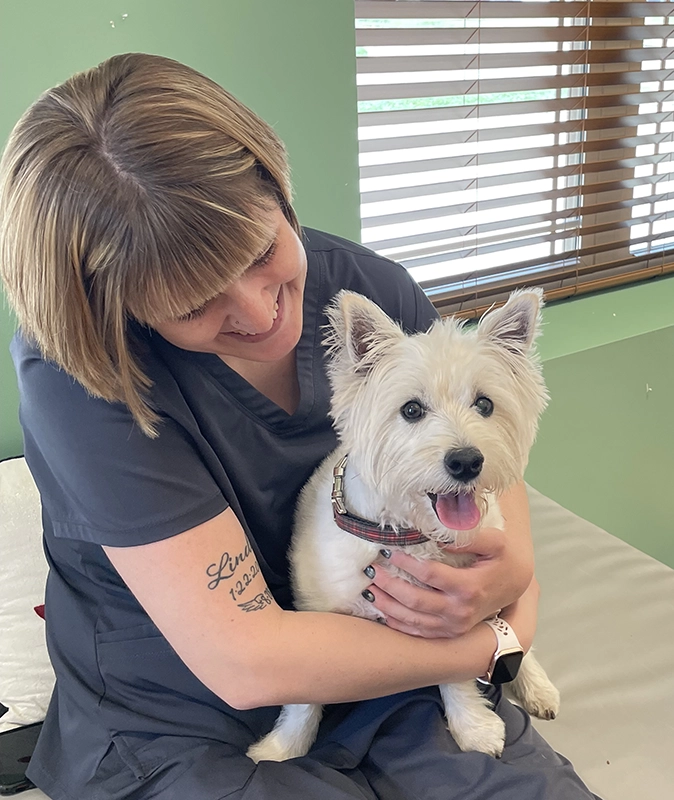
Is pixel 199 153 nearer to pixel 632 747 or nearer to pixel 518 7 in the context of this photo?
pixel 632 747

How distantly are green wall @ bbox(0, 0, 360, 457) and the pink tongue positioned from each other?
98cm

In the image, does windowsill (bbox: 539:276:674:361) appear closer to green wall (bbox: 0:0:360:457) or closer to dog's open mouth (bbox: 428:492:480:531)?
green wall (bbox: 0:0:360:457)

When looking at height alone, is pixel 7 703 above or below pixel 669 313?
below

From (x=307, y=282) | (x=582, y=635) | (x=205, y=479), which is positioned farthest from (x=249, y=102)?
(x=582, y=635)

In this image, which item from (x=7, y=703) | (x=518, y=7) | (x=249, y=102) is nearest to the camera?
(x=7, y=703)

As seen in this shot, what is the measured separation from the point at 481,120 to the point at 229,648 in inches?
63.9

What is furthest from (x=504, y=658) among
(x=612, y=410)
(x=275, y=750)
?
(x=612, y=410)

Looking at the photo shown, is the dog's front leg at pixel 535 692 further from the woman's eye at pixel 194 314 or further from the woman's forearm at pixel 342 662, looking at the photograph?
the woman's eye at pixel 194 314

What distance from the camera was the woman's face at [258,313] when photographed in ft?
2.55

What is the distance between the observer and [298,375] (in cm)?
101

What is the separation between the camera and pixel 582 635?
50.9 inches

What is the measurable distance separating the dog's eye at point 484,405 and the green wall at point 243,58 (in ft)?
2.98

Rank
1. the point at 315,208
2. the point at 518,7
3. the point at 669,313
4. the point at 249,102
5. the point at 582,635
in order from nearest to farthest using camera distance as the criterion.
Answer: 1. the point at 582,635
2. the point at 249,102
3. the point at 315,208
4. the point at 518,7
5. the point at 669,313

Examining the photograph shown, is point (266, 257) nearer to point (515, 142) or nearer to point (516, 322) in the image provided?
point (516, 322)
